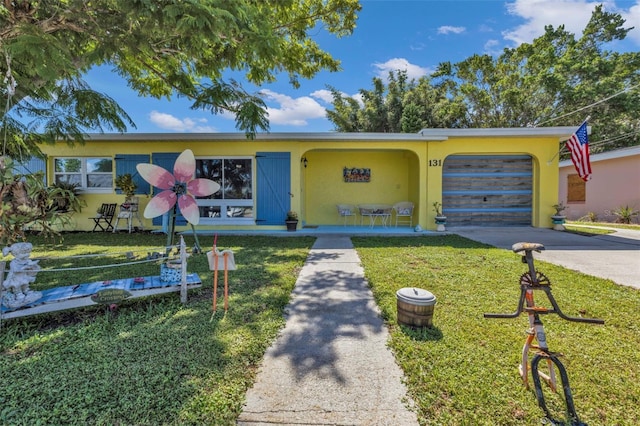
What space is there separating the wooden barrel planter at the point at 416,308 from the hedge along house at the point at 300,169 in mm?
6509

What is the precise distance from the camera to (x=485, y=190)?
974 cm

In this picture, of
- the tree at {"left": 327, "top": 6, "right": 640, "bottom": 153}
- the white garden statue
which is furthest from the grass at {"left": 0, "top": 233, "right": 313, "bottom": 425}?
the tree at {"left": 327, "top": 6, "right": 640, "bottom": 153}

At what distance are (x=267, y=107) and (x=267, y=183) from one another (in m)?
2.64

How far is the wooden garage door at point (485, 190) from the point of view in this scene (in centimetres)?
957

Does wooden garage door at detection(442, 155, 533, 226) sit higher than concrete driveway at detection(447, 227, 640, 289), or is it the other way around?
wooden garage door at detection(442, 155, 533, 226)

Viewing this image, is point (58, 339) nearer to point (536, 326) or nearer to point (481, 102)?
point (536, 326)

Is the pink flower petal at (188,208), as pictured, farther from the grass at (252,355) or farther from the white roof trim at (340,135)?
the white roof trim at (340,135)

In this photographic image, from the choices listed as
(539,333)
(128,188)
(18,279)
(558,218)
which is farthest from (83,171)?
(558,218)

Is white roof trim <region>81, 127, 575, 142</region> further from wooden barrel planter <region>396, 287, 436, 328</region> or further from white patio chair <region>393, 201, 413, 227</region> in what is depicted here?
wooden barrel planter <region>396, 287, 436, 328</region>

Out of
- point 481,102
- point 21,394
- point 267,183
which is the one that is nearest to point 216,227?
point 267,183

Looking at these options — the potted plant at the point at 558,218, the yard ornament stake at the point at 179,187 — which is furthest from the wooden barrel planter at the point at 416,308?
the potted plant at the point at 558,218

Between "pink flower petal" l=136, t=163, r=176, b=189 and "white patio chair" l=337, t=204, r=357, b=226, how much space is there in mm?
6323

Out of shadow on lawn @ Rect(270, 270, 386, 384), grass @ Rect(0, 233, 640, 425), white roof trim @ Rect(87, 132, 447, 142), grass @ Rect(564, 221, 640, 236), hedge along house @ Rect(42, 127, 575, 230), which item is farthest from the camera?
hedge along house @ Rect(42, 127, 575, 230)

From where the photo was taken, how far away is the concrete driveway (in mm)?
4586
